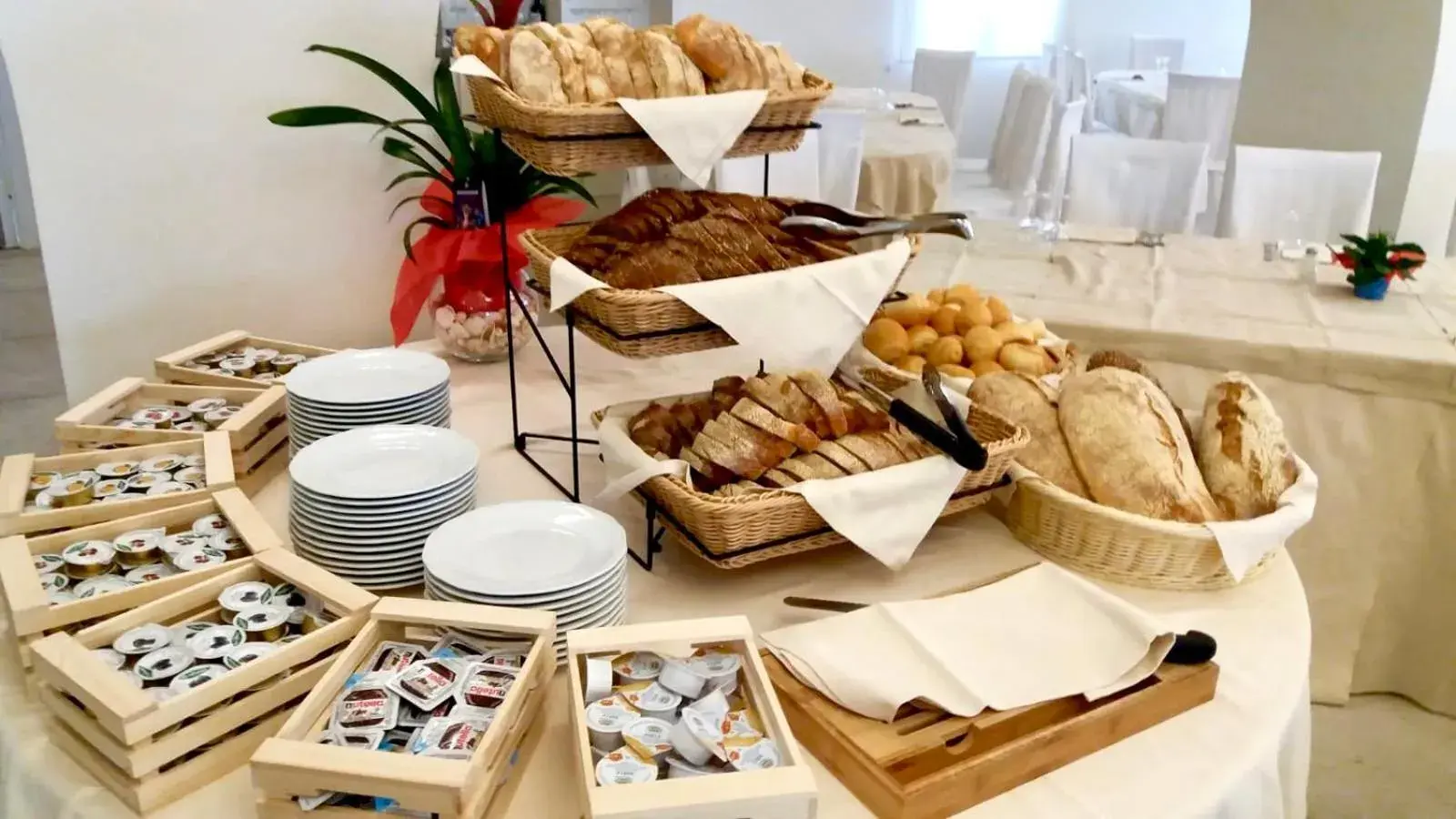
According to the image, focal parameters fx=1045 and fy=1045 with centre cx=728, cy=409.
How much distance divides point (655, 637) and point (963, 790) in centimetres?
25

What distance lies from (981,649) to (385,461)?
0.66 metres

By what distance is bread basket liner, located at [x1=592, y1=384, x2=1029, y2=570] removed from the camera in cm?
99

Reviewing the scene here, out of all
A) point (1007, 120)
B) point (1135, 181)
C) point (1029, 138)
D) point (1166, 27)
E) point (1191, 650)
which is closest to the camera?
point (1191, 650)

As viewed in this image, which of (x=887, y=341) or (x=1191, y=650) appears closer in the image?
(x=1191, y=650)

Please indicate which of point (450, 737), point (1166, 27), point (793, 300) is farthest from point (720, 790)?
point (1166, 27)

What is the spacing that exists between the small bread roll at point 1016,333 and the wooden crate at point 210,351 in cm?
95

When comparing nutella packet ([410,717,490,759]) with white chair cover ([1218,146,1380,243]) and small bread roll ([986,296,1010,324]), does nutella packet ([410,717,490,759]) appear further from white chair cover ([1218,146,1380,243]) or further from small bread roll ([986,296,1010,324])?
white chair cover ([1218,146,1380,243])

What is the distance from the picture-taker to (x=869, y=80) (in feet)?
19.7

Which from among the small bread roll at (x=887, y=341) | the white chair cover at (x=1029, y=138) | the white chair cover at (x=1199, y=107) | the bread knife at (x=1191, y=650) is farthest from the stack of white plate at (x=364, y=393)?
the white chair cover at (x=1199, y=107)

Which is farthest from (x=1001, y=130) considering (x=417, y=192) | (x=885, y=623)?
(x=885, y=623)

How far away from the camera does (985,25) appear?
6312 millimetres

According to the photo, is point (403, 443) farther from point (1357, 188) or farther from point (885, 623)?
point (1357, 188)

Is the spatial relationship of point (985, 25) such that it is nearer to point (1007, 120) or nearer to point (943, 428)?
point (1007, 120)

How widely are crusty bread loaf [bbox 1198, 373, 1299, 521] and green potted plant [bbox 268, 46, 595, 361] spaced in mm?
893
